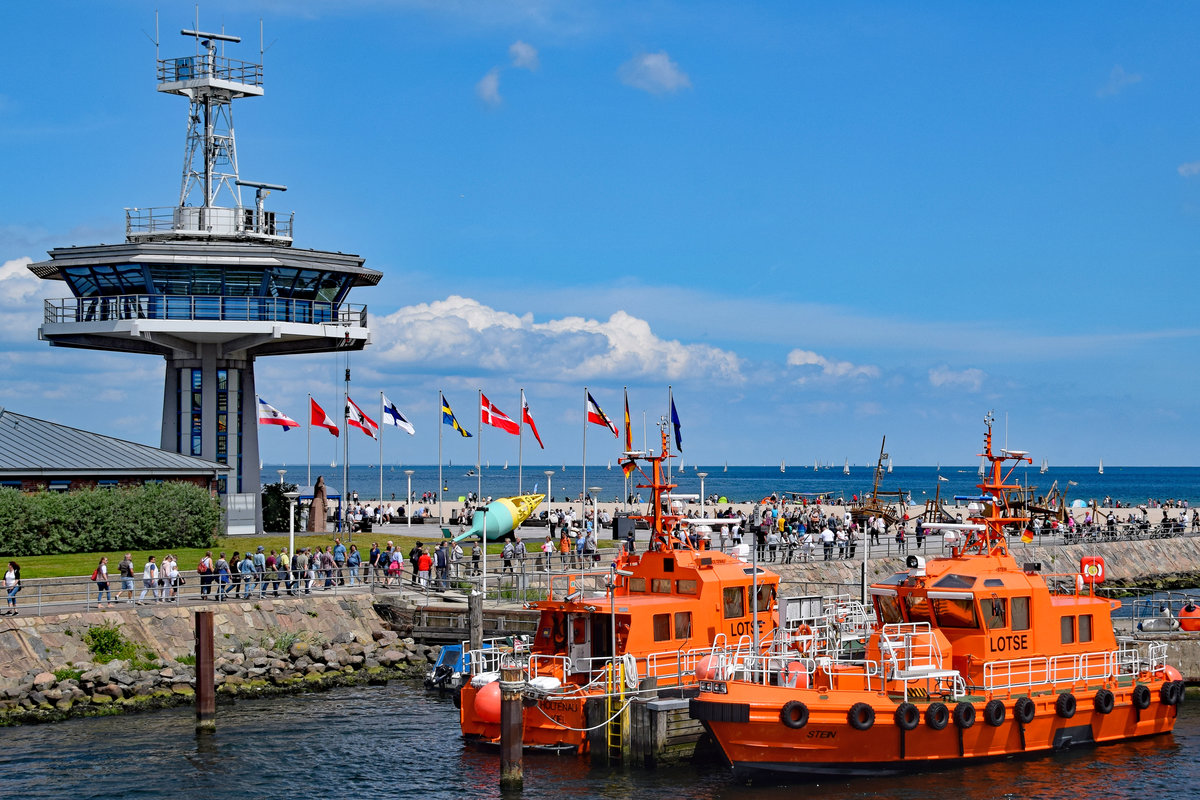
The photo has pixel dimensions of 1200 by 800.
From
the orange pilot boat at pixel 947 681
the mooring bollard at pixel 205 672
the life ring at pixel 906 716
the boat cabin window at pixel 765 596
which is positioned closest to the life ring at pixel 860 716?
the orange pilot boat at pixel 947 681

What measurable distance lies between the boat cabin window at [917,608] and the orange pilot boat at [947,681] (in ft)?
0.08

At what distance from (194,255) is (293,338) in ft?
17.6

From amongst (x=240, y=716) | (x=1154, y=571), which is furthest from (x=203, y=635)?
(x=1154, y=571)

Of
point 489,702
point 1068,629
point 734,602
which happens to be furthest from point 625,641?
point 1068,629

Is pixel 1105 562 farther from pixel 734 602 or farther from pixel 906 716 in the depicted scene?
pixel 906 716

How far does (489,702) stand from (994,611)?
1080 centimetres

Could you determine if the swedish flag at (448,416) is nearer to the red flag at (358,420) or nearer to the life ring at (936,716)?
the red flag at (358,420)

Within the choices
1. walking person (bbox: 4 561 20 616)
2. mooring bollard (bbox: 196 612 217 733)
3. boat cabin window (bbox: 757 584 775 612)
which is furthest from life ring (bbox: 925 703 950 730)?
walking person (bbox: 4 561 20 616)

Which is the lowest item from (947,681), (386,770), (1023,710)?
(386,770)

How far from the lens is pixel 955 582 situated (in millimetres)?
29547

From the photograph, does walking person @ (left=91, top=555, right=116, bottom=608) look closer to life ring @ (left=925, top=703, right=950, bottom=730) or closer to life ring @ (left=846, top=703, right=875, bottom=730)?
life ring @ (left=846, top=703, right=875, bottom=730)

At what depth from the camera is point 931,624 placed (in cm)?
2973

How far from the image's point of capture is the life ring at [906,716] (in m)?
27.1

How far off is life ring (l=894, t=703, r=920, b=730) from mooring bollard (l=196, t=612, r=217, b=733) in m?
15.5
